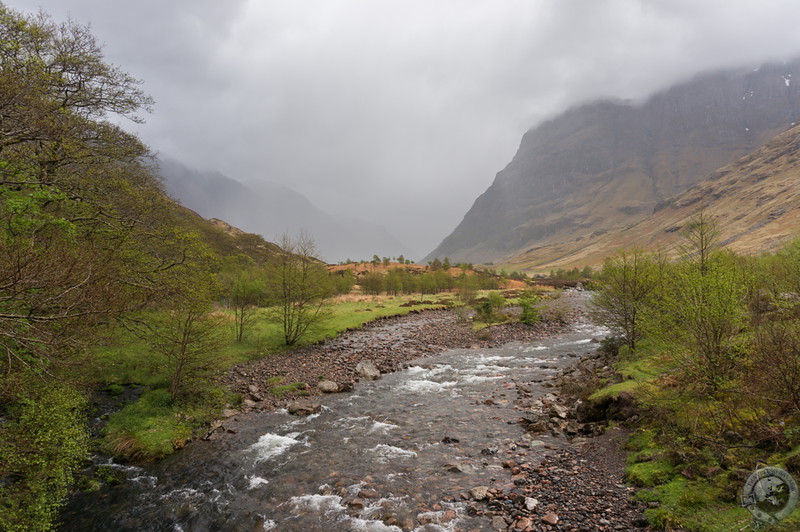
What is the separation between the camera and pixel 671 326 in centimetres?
1318

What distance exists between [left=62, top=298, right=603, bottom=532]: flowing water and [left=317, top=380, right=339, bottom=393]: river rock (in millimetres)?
964

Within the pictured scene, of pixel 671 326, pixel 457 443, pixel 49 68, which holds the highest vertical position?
pixel 49 68

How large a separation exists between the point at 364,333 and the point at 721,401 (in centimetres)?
3168

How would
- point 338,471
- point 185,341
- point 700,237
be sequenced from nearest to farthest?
1. point 338,471
2. point 185,341
3. point 700,237

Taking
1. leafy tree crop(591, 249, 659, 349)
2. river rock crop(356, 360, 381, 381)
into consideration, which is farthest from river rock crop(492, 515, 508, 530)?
leafy tree crop(591, 249, 659, 349)

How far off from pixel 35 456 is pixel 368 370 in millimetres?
17639

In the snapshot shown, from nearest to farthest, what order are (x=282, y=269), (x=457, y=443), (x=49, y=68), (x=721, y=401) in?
(x=721, y=401), (x=457, y=443), (x=49, y=68), (x=282, y=269)

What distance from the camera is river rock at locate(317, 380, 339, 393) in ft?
70.6

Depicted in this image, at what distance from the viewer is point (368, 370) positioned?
25000 millimetres

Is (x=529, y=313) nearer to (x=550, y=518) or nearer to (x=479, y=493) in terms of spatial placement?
(x=479, y=493)

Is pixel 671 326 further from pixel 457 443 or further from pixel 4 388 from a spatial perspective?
pixel 4 388

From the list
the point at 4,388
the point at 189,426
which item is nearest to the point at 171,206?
the point at 189,426

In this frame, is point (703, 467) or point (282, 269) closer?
point (703, 467)

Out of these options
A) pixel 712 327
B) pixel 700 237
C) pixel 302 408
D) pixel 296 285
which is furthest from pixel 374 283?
pixel 712 327
